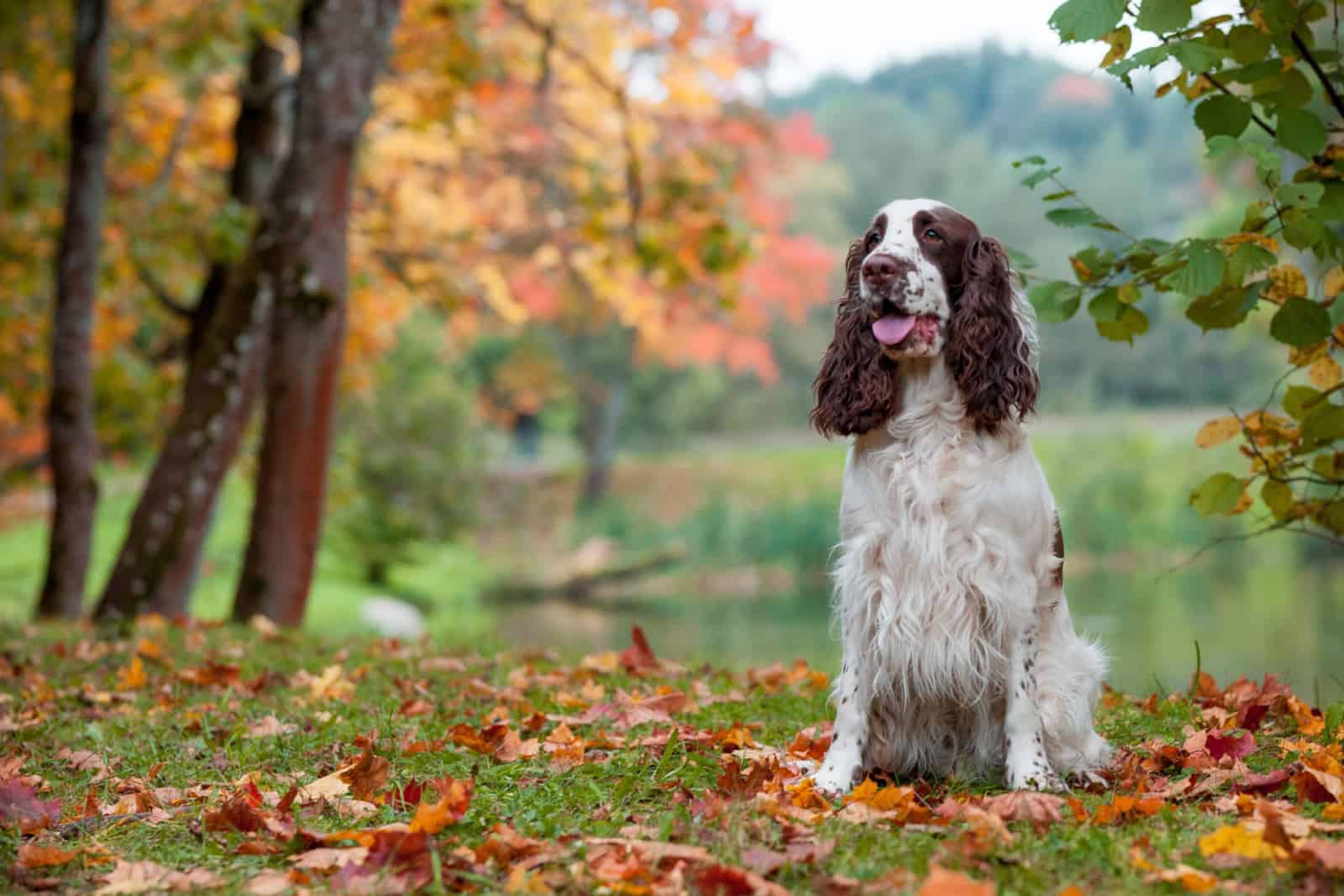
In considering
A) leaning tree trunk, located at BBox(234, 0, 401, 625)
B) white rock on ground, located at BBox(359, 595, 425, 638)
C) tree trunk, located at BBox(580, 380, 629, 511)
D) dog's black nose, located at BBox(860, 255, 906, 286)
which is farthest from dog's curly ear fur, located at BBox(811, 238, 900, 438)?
tree trunk, located at BBox(580, 380, 629, 511)

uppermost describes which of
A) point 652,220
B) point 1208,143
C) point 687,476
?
point 652,220

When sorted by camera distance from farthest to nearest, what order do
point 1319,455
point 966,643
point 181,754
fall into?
point 1319,455, point 181,754, point 966,643

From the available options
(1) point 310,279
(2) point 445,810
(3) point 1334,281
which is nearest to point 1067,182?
(1) point 310,279

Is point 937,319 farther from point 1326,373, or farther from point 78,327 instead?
point 78,327

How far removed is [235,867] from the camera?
105 inches

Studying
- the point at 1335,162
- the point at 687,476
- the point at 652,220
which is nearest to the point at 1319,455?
the point at 1335,162

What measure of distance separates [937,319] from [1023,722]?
1.03 m

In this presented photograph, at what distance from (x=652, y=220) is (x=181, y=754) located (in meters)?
7.47

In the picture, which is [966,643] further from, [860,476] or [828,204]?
[828,204]

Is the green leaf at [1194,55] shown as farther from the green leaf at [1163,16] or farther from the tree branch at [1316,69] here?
the tree branch at [1316,69]

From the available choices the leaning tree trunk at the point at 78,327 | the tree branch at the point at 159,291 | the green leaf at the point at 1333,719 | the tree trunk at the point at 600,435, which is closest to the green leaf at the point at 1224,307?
the green leaf at the point at 1333,719

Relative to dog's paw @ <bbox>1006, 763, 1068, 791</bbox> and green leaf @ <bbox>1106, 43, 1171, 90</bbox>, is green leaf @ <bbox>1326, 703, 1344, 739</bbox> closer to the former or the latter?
dog's paw @ <bbox>1006, 763, 1068, 791</bbox>

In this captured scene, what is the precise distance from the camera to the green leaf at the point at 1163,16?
3.12 meters

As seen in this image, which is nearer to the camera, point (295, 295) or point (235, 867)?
point (235, 867)
